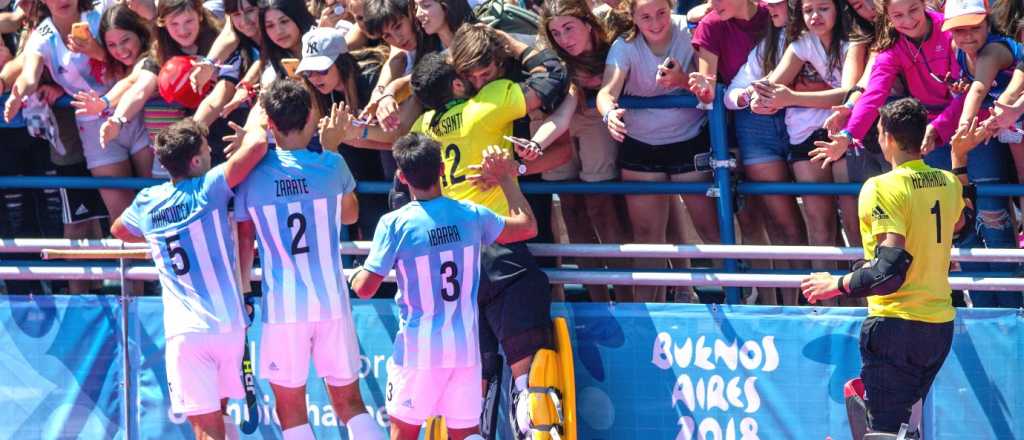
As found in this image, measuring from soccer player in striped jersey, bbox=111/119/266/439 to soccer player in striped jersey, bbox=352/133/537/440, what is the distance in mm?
717

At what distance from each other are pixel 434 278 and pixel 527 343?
0.75 meters

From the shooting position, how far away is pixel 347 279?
837cm

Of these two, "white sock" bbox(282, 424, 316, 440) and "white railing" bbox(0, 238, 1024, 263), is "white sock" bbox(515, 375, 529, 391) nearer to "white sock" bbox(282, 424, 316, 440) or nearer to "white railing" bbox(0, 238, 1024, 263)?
"white railing" bbox(0, 238, 1024, 263)

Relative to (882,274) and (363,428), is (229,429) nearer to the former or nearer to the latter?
(363,428)

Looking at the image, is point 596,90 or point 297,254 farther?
point 596,90

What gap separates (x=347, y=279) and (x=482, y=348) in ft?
2.82

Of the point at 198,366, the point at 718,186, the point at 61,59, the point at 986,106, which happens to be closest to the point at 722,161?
the point at 718,186

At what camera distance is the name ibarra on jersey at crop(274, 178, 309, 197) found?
24.9 feet

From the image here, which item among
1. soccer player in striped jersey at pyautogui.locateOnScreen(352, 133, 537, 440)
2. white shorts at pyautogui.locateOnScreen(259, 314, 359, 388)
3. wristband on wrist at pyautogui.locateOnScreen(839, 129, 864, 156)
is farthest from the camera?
white shorts at pyautogui.locateOnScreen(259, 314, 359, 388)

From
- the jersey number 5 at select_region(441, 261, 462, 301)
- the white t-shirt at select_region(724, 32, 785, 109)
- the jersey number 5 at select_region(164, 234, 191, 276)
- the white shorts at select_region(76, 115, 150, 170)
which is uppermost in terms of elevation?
the white t-shirt at select_region(724, 32, 785, 109)

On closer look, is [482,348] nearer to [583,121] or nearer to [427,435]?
[427,435]

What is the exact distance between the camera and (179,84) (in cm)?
855

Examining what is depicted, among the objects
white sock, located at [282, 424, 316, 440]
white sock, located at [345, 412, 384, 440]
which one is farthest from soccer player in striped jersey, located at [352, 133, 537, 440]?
white sock, located at [282, 424, 316, 440]

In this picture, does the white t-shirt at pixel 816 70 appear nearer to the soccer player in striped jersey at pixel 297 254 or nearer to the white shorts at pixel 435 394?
the white shorts at pixel 435 394
